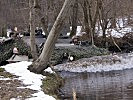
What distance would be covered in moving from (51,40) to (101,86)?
3.12 meters

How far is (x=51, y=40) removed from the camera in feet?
59.4

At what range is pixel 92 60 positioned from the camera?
26.5 metres

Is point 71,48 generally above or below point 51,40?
below

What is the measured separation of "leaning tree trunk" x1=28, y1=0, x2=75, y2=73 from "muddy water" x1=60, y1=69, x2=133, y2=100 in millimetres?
1500

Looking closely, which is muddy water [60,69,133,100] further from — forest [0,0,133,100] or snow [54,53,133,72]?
snow [54,53,133,72]

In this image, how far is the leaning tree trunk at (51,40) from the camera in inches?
693

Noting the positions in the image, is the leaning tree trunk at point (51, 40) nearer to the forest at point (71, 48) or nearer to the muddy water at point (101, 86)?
the forest at point (71, 48)

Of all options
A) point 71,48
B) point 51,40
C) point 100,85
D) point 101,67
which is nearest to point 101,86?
point 100,85

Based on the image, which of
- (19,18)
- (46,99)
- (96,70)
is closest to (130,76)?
(96,70)

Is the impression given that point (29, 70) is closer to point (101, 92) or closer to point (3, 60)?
point (101, 92)

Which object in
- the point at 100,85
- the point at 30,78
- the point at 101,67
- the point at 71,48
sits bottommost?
the point at 101,67

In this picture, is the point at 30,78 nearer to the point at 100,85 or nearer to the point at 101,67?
the point at 100,85

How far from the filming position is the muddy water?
14633mm

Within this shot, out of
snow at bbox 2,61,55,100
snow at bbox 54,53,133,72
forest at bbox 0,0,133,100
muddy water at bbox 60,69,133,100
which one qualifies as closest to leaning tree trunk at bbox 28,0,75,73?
forest at bbox 0,0,133,100
